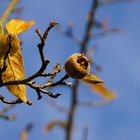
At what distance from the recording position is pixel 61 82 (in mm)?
2027

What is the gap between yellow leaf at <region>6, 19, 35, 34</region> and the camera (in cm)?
196

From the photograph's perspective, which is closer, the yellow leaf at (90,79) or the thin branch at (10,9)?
the yellow leaf at (90,79)

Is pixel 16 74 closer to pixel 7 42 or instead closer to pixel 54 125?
pixel 7 42

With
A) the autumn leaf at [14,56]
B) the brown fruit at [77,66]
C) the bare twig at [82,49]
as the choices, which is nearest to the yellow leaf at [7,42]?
the autumn leaf at [14,56]

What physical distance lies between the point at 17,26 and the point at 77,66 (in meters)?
0.35

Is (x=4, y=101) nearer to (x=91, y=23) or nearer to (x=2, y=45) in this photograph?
(x=2, y=45)

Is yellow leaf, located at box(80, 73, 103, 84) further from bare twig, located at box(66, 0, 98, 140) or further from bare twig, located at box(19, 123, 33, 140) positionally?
bare twig, located at box(66, 0, 98, 140)

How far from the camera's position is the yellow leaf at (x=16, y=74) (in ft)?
6.44

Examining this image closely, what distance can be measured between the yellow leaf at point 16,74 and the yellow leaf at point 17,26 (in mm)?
95

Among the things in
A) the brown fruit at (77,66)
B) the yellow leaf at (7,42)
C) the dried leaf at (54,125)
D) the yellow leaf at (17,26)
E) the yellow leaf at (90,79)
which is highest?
the yellow leaf at (17,26)

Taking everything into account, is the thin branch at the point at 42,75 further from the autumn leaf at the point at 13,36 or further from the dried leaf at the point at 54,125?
the dried leaf at the point at 54,125

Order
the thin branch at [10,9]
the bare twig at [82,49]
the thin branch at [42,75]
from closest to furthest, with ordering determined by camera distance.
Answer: the thin branch at [42,75] → the thin branch at [10,9] → the bare twig at [82,49]

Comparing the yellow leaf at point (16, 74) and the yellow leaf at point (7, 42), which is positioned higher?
the yellow leaf at point (7, 42)

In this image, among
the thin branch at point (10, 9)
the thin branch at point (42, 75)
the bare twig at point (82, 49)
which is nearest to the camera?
the thin branch at point (42, 75)
